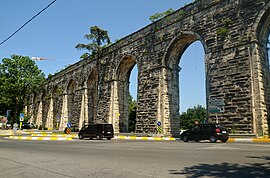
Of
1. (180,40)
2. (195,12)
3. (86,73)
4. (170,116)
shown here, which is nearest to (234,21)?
(195,12)

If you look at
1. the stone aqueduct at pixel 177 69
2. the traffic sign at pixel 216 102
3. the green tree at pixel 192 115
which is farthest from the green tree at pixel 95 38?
the green tree at pixel 192 115

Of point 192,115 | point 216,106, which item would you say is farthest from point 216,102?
point 192,115

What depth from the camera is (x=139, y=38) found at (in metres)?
23.4

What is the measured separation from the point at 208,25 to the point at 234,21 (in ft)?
6.63

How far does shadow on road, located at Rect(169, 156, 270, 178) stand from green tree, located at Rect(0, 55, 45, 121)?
4217cm

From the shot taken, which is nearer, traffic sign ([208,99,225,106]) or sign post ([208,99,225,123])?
sign post ([208,99,225,123])

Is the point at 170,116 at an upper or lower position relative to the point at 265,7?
lower

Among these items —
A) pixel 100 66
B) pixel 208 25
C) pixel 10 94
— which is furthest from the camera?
pixel 10 94

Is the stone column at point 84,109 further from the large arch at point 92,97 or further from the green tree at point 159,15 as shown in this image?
the green tree at point 159,15

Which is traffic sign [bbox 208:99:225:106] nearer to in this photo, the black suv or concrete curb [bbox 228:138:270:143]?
the black suv

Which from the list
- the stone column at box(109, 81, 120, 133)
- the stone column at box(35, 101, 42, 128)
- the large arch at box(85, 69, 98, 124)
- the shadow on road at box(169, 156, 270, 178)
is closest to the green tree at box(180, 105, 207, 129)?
the stone column at box(35, 101, 42, 128)

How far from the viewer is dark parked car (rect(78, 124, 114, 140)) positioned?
18828 millimetres

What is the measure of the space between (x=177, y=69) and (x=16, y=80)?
32125mm

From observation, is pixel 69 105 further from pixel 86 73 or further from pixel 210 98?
pixel 210 98
